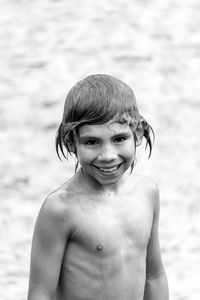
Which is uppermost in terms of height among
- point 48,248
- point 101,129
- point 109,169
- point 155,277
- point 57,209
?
point 101,129

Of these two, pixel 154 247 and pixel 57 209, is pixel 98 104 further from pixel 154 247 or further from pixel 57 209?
pixel 154 247

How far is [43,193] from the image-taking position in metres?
5.66

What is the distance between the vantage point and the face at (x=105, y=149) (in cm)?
258

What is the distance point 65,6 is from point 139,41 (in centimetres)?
95

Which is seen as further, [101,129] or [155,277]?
[155,277]

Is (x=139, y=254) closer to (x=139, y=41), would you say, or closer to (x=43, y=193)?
(x=43, y=193)

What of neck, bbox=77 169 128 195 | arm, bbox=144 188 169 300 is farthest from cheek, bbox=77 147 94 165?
arm, bbox=144 188 169 300

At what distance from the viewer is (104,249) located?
2.72 m

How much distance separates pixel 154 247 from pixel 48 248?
45 centimetres

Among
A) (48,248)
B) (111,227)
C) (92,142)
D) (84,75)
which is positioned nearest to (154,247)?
(111,227)

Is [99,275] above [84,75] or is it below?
below

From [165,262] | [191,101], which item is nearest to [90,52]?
[191,101]

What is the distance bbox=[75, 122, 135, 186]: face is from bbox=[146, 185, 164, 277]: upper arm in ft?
0.91

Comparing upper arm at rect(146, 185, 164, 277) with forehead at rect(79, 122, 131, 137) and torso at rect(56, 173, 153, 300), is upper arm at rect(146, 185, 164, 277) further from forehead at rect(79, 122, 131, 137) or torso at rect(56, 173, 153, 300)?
forehead at rect(79, 122, 131, 137)
